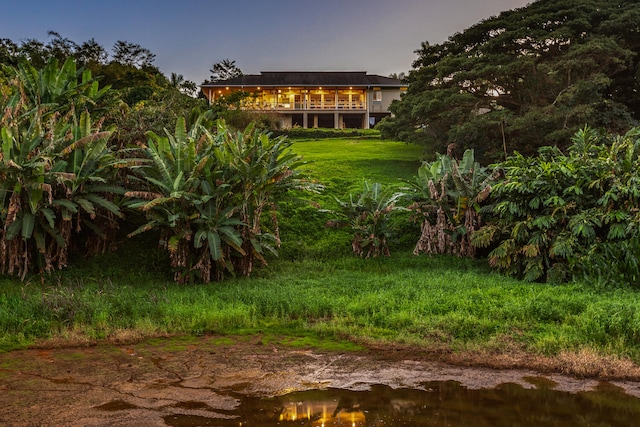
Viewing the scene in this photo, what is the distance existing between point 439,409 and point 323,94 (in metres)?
49.1

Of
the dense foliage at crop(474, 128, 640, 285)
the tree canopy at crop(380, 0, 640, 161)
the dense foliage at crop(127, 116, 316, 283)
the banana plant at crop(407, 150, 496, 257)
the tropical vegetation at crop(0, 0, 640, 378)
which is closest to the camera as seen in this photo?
the tropical vegetation at crop(0, 0, 640, 378)

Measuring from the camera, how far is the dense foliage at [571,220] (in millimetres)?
9992

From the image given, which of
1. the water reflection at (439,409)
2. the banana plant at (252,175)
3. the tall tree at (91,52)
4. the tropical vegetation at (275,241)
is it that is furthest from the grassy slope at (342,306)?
the tall tree at (91,52)

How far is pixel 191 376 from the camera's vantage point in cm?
642

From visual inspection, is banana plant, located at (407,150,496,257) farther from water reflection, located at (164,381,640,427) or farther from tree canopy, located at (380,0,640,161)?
water reflection, located at (164,381,640,427)

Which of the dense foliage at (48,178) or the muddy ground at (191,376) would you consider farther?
the dense foliage at (48,178)

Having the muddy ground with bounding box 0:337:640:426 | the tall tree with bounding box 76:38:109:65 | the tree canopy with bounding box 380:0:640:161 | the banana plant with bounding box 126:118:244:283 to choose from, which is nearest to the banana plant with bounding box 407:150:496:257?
the banana plant with bounding box 126:118:244:283

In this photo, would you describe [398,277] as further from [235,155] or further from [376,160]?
[376,160]

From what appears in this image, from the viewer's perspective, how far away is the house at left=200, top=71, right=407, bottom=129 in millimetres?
50906

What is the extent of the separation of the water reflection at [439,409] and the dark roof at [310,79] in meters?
45.6

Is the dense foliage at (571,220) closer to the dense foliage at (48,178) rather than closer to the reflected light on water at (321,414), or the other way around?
the reflected light on water at (321,414)

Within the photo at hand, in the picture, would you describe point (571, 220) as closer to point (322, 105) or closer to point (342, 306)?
point (342, 306)

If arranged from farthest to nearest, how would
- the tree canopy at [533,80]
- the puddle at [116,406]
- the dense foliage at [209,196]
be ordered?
1. the tree canopy at [533,80]
2. the dense foliage at [209,196]
3. the puddle at [116,406]

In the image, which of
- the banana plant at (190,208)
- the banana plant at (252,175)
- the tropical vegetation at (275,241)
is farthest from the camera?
the banana plant at (252,175)
